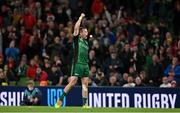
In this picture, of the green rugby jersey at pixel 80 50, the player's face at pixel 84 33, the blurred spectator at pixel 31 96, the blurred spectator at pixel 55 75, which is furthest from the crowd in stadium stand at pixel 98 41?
the player's face at pixel 84 33

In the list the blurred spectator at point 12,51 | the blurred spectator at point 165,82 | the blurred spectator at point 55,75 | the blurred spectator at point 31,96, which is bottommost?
the blurred spectator at point 31,96

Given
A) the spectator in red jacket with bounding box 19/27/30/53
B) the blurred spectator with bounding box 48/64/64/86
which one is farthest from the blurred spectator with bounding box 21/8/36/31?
the blurred spectator with bounding box 48/64/64/86

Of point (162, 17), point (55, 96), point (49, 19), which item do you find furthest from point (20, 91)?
point (162, 17)

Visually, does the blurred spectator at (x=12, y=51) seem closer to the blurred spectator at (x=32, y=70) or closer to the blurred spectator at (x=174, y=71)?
the blurred spectator at (x=32, y=70)

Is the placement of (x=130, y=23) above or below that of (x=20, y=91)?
above

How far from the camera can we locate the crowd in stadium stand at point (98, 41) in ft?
82.7

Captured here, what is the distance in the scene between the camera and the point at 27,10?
28.8 m

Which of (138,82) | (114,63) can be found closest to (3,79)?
(114,63)

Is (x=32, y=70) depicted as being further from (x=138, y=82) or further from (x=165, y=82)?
(x=165, y=82)

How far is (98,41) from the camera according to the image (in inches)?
1065

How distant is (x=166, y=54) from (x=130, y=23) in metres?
2.55

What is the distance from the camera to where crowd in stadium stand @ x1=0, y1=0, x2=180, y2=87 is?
82.7 ft

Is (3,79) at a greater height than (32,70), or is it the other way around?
(32,70)

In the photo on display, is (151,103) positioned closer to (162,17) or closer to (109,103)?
(109,103)
